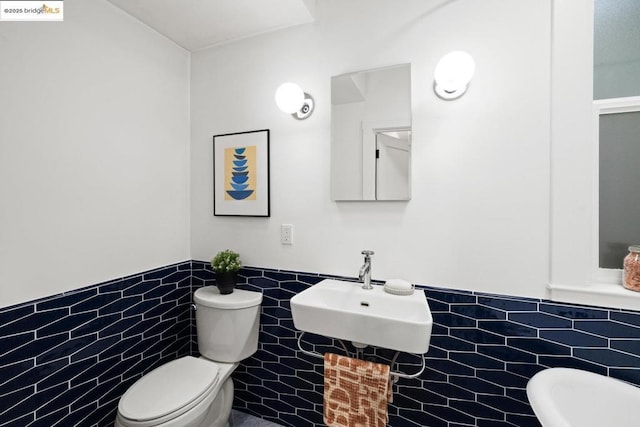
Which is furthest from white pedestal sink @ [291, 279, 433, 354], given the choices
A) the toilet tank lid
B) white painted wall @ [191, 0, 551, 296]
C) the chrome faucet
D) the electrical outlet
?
the toilet tank lid

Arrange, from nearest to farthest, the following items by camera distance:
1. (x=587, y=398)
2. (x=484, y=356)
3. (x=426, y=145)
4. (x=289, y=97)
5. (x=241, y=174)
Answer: (x=587, y=398) → (x=484, y=356) → (x=426, y=145) → (x=289, y=97) → (x=241, y=174)

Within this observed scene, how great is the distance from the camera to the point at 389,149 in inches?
56.7

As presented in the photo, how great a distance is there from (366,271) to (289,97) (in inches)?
39.1

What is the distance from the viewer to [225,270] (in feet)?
5.40

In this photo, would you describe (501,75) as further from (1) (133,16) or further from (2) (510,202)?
(1) (133,16)

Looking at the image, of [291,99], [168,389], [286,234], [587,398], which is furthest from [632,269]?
[168,389]

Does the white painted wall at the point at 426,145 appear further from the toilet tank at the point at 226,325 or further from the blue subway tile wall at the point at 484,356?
the toilet tank at the point at 226,325

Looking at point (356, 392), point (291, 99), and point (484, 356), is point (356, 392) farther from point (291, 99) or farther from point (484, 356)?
point (291, 99)

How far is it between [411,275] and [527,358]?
22.6 inches

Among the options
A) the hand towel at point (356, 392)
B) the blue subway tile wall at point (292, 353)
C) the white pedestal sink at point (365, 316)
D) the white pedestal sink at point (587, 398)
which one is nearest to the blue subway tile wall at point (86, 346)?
the blue subway tile wall at point (292, 353)

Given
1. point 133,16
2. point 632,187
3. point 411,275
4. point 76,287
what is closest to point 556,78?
point 632,187

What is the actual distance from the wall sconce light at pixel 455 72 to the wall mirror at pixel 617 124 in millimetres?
552

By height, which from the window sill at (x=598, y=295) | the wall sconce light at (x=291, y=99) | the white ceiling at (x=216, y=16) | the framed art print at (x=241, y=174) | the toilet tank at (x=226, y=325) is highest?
the white ceiling at (x=216, y=16)

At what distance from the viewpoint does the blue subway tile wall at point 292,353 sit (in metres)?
1.13
